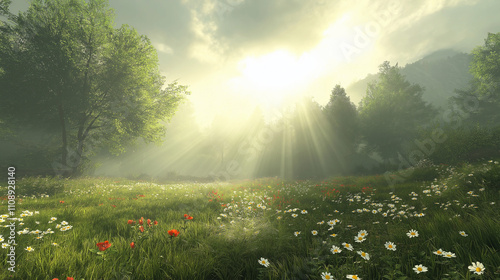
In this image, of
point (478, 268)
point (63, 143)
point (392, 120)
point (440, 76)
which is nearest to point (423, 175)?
point (478, 268)

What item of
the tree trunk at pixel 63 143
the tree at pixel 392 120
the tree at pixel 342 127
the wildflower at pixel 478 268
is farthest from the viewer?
the tree at pixel 392 120

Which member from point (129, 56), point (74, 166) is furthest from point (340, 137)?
point (74, 166)

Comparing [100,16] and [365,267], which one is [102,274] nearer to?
[365,267]

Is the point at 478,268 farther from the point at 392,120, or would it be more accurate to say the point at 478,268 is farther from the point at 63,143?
the point at 392,120

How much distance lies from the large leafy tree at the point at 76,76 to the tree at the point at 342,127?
62.4ft

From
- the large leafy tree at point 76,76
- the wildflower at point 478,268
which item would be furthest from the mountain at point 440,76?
the wildflower at point 478,268

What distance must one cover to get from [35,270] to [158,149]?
49.5m

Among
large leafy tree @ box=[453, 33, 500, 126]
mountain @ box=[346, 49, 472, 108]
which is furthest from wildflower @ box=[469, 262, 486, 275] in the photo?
mountain @ box=[346, 49, 472, 108]

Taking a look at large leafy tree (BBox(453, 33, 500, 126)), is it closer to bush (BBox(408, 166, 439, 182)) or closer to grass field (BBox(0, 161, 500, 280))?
bush (BBox(408, 166, 439, 182))

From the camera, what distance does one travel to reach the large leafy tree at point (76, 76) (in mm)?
13992

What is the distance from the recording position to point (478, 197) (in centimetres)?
441

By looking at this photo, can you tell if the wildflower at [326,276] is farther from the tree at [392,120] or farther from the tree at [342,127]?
the tree at [392,120]

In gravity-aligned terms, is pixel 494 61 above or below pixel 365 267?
above

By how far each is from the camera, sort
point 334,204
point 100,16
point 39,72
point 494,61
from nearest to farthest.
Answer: point 334,204
point 39,72
point 100,16
point 494,61
